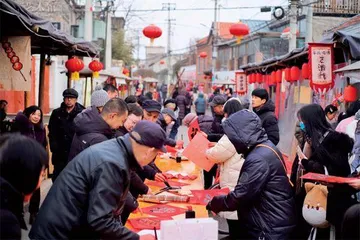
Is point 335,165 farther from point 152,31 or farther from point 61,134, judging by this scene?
point 152,31

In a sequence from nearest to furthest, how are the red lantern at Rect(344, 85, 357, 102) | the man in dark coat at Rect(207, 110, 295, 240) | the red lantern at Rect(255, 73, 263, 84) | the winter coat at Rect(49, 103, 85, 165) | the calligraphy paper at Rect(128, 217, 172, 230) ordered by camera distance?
the man in dark coat at Rect(207, 110, 295, 240)
the calligraphy paper at Rect(128, 217, 172, 230)
the winter coat at Rect(49, 103, 85, 165)
the red lantern at Rect(344, 85, 357, 102)
the red lantern at Rect(255, 73, 263, 84)

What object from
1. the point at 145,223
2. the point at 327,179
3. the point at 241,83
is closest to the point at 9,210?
the point at 145,223

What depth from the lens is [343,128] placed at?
7391mm

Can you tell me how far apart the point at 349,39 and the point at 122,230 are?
6785 millimetres

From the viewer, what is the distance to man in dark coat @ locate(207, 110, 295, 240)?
154 inches

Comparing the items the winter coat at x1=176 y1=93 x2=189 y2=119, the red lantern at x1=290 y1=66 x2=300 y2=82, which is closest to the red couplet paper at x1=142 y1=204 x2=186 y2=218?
the red lantern at x1=290 y1=66 x2=300 y2=82

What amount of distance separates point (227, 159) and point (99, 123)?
5.65 ft

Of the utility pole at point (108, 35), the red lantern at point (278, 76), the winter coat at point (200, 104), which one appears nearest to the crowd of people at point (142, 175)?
the red lantern at point (278, 76)

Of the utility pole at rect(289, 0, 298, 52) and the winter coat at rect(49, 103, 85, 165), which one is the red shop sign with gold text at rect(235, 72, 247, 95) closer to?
the utility pole at rect(289, 0, 298, 52)

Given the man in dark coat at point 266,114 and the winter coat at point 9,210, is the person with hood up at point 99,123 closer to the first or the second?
the winter coat at point 9,210

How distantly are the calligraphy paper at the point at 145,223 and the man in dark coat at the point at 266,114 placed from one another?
3.48 metres

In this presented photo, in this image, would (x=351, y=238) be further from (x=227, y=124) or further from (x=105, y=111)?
(x=105, y=111)

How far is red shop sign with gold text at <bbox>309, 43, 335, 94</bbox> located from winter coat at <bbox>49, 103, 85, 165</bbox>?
5286mm

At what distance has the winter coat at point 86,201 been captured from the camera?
2.85m
